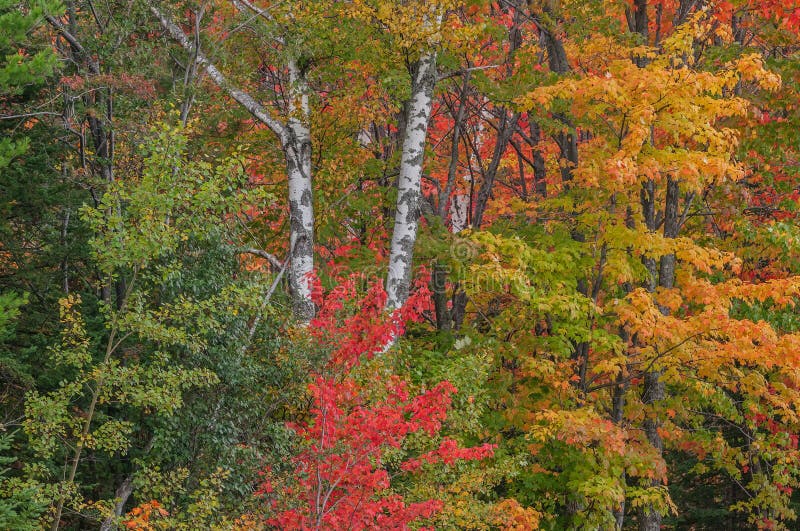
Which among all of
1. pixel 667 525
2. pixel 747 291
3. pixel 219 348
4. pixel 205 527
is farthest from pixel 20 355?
pixel 667 525

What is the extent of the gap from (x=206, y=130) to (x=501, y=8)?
669 centimetres

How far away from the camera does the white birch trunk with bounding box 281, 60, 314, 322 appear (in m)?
12.9

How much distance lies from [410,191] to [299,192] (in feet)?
6.13

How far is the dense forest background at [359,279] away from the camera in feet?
30.5

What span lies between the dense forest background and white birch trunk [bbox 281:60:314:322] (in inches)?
2.0

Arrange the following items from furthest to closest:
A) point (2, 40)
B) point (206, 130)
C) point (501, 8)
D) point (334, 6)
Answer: point (501, 8), point (206, 130), point (334, 6), point (2, 40)

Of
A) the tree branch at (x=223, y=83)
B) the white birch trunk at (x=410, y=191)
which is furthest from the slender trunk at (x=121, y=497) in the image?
the tree branch at (x=223, y=83)

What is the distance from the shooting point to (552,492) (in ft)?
41.9

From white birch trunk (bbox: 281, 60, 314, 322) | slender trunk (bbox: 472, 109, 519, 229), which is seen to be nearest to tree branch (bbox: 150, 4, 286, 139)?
white birch trunk (bbox: 281, 60, 314, 322)

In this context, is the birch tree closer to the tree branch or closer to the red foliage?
the tree branch

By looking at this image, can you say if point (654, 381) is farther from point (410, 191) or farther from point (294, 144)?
point (294, 144)

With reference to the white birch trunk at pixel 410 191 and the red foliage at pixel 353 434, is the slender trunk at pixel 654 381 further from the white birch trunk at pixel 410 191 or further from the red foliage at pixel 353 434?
the red foliage at pixel 353 434

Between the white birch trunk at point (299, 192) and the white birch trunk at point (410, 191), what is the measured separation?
1.35m

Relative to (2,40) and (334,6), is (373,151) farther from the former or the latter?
(2,40)
